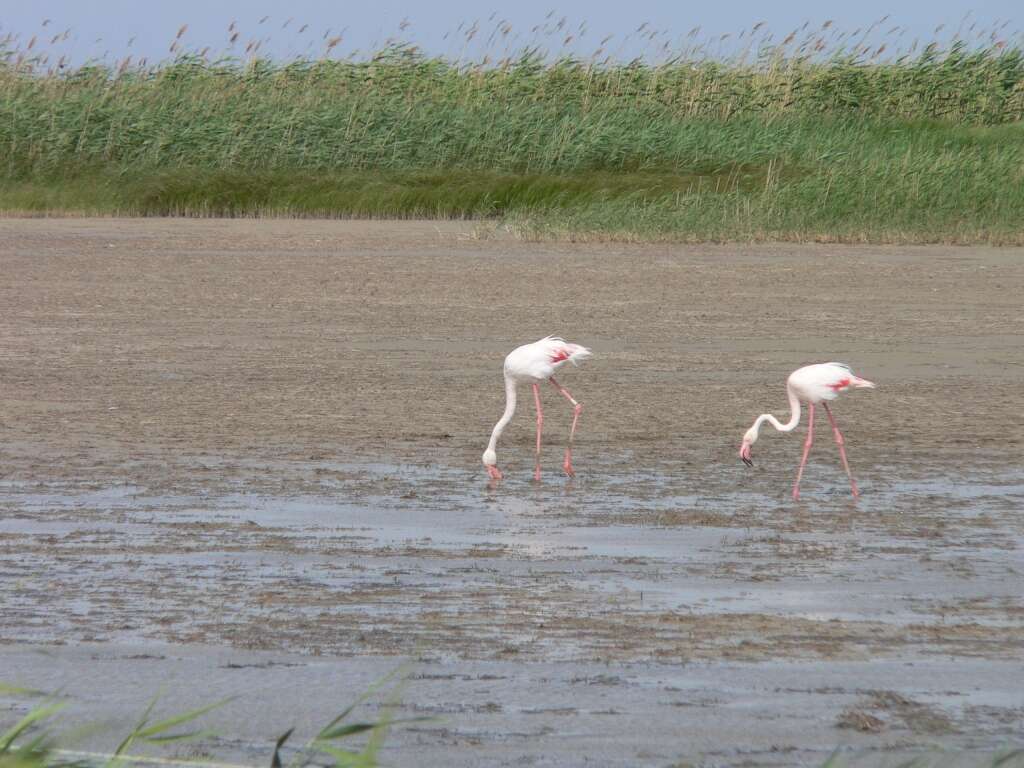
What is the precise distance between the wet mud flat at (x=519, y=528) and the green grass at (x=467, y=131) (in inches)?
477

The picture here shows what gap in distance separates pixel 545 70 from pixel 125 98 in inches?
274

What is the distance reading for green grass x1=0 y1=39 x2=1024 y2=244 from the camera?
2956cm

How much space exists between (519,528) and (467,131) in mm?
23731

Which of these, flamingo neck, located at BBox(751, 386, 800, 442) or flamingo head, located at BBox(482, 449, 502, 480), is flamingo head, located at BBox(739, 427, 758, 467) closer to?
flamingo neck, located at BBox(751, 386, 800, 442)

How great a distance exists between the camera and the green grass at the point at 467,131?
29562 millimetres

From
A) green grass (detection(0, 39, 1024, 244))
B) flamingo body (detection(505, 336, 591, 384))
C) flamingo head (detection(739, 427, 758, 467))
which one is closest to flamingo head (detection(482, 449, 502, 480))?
flamingo body (detection(505, 336, 591, 384))

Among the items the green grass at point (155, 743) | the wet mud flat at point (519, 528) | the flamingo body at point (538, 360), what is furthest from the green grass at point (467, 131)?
the green grass at point (155, 743)

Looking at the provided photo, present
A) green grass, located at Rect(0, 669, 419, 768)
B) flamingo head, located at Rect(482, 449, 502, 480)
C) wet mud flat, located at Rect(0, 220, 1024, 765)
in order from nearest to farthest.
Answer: green grass, located at Rect(0, 669, 419, 768)
wet mud flat, located at Rect(0, 220, 1024, 765)
flamingo head, located at Rect(482, 449, 502, 480)

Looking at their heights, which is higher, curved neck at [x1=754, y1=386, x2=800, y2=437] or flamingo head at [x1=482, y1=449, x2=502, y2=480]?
curved neck at [x1=754, y1=386, x2=800, y2=437]

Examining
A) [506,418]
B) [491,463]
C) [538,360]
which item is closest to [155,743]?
[491,463]

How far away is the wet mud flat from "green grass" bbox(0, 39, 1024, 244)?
39.7 ft

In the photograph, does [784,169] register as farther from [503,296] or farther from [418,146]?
[503,296]

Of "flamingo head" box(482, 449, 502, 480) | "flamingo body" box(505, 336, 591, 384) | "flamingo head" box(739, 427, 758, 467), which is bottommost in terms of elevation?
"flamingo head" box(482, 449, 502, 480)

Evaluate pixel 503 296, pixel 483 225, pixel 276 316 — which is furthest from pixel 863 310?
pixel 483 225
